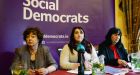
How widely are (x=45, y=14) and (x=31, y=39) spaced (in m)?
0.81

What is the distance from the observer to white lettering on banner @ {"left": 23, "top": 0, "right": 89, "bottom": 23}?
327cm

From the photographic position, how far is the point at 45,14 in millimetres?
3451

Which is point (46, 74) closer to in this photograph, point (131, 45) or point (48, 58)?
point (48, 58)

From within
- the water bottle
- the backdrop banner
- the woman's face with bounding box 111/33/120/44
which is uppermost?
the backdrop banner

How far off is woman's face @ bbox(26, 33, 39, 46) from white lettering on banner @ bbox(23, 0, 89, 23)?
0.57 metres

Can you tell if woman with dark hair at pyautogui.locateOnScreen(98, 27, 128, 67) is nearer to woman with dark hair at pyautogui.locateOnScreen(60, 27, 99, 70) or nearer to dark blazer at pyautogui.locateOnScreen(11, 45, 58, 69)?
woman with dark hair at pyautogui.locateOnScreen(60, 27, 99, 70)

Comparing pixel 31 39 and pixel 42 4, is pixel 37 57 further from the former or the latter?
pixel 42 4

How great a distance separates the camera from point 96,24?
403cm

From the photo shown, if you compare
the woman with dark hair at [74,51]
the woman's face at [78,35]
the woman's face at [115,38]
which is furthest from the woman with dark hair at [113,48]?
the woman's face at [78,35]

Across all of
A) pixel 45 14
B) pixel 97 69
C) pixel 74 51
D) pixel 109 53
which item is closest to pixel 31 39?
pixel 74 51

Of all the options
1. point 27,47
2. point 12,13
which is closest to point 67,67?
point 27,47

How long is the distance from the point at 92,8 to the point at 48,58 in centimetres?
148

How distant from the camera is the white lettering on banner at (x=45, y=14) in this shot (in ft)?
10.7


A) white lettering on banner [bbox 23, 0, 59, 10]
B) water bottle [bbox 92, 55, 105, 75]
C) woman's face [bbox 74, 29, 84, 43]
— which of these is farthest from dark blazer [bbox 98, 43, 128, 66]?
water bottle [bbox 92, 55, 105, 75]
